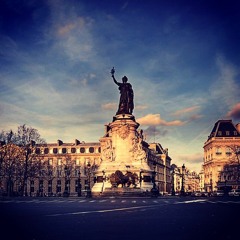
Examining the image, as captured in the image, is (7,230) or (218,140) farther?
(218,140)

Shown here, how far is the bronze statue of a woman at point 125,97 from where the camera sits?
2653 inches

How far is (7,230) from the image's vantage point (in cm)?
1301

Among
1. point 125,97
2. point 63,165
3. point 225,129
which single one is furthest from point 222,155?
point 125,97

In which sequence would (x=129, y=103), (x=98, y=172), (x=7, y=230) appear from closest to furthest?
(x=7, y=230), (x=98, y=172), (x=129, y=103)

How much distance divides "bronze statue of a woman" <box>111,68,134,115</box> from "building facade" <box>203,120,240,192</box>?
63.4m

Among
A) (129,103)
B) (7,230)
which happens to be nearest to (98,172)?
(129,103)

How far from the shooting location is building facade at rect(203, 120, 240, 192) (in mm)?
122125

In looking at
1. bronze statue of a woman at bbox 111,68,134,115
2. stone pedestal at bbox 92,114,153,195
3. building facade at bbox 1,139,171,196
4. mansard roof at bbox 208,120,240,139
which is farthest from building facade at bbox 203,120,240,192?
stone pedestal at bbox 92,114,153,195

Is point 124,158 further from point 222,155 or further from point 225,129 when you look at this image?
point 225,129

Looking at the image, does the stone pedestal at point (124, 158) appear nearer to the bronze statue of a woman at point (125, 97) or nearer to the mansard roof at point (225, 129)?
the bronze statue of a woman at point (125, 97)

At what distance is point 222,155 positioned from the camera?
12706cm

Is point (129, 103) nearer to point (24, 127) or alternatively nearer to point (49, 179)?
point (24, 127)

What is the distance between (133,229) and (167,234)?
5.48 ft

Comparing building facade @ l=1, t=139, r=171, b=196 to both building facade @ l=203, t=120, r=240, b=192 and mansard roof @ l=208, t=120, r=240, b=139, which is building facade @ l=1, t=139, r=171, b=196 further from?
mansard roof @ l=208, t=120, r=240, b=139
